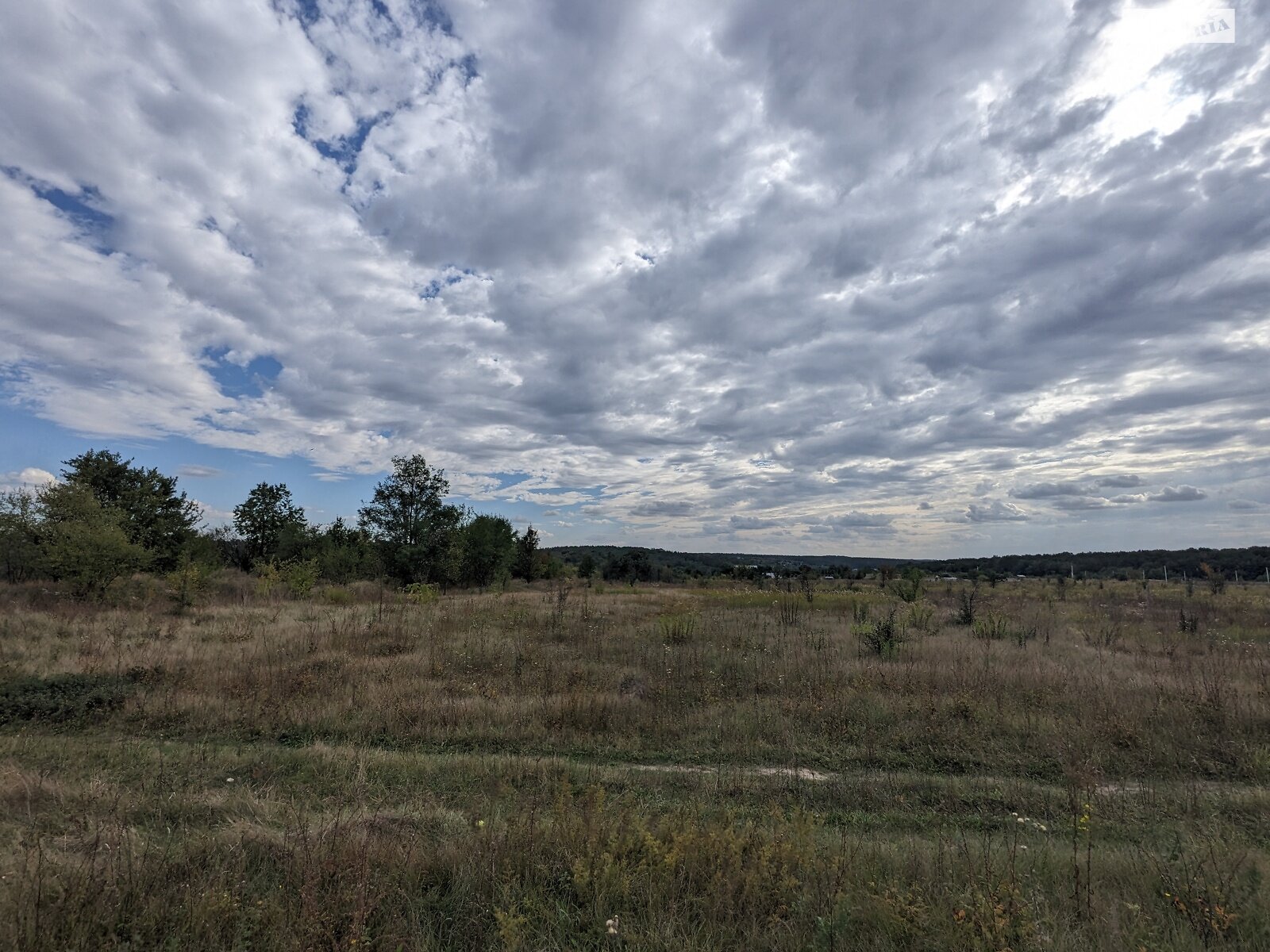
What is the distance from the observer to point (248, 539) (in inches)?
2088

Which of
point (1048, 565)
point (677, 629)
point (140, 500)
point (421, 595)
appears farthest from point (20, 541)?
point (1048, 565)

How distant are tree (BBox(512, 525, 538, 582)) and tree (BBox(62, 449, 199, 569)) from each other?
2433 centimetres

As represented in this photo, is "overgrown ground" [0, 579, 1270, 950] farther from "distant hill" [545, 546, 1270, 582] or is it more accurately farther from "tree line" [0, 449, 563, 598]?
"distant hill" [545, 546, 1270, 582]

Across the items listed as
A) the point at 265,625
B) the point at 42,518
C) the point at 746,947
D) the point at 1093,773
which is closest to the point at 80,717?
the point at 265,625

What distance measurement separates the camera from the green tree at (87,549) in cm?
2136

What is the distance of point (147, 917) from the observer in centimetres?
351

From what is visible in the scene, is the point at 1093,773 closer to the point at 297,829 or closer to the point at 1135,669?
the point at 1135,669

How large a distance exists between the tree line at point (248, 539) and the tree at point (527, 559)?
0.34ft

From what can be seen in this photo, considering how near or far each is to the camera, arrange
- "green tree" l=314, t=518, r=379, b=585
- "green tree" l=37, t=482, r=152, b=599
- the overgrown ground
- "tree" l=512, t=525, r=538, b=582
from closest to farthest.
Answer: the overgrown ground < "green tree" l=37, t=482, r=152, b=599 < "green tree" l=314, t=518, r=379, b=585 < "tree" l=512, t=525, r=538, b=582

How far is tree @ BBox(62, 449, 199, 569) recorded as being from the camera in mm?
34781

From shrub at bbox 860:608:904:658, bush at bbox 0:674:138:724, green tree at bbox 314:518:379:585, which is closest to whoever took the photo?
bush at bbox 0:674:138:724

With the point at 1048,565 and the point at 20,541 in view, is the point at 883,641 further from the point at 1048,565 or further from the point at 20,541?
the point at 1048,565

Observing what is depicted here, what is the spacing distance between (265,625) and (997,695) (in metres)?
18.3

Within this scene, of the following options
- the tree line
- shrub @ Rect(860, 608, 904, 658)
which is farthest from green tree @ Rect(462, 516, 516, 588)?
shrub @ Rect(860, 608, 904, 658)
